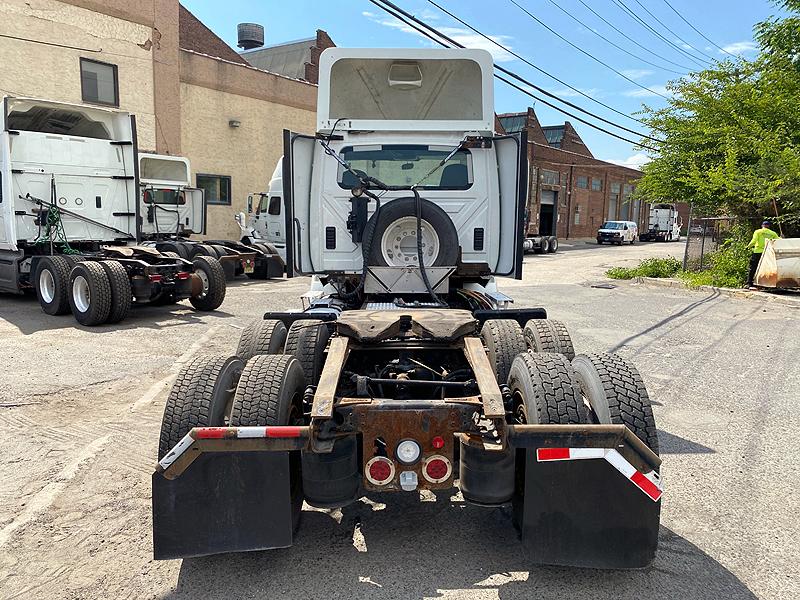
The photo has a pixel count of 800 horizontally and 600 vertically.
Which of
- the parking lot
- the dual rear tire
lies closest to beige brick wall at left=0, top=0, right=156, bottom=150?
the dual rear tire

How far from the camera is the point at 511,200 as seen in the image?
6230 millimetres

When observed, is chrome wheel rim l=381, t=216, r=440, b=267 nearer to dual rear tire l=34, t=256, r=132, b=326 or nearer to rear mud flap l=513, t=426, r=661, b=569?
rear mud flap l=513, t=426, r=661, b=569

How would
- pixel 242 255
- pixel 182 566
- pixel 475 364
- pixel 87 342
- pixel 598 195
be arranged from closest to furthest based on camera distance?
pixel 182 566 < pixel 475 364 < pixel 87 342 < pixel 242 255 < pixel 598 195

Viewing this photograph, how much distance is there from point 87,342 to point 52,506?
5297mm

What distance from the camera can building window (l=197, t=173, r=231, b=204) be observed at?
74.7ft

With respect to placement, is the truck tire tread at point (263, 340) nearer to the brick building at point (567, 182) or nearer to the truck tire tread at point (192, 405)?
the truck tire tread at point (192, 405)

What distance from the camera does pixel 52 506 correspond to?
3.82m

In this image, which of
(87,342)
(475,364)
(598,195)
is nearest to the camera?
(475,364)

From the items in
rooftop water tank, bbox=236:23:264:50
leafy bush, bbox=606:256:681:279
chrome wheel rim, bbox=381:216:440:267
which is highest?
rooftop water tank, bbox=236:23:264:50

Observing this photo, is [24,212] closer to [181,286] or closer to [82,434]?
[181,286]

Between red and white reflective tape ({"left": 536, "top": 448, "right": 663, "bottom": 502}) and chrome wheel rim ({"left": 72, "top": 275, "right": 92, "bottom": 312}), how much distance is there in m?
9.02

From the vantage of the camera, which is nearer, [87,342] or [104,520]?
[104,520]

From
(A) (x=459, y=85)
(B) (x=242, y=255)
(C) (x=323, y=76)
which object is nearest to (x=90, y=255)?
(B) (x=242, y=255)

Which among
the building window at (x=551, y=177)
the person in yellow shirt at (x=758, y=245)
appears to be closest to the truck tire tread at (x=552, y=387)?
the person in yellow shirt at (x=758, y=245)
